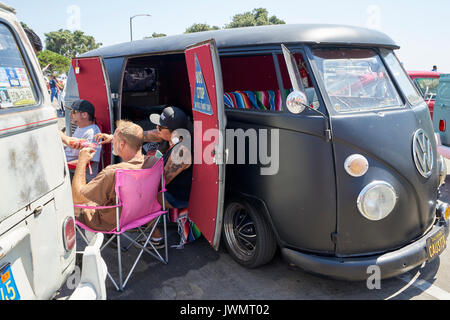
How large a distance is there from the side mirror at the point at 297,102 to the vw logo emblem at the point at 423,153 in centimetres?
97

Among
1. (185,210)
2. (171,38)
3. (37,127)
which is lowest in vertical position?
(185,210)

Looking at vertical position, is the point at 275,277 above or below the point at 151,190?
below

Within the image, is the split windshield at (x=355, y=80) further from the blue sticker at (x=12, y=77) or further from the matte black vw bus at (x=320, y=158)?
the blue sticker at (x=12, y=77)

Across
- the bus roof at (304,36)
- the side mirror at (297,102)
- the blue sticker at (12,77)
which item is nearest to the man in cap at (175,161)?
the bus roof at (304,36)

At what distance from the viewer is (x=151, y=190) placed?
3.40 m

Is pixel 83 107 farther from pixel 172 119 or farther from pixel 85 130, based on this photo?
pixel 172 119

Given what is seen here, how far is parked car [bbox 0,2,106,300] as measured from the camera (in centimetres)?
182

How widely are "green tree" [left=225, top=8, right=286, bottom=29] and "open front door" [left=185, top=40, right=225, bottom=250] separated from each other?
155 ft

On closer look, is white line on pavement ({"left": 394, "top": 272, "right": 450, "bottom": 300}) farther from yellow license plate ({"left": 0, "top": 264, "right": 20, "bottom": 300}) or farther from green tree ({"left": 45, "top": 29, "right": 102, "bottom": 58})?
green tree ({"left": 45, "top": 29, "right": 102, "bottom": 58})

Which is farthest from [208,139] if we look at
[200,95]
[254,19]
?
[254,19]

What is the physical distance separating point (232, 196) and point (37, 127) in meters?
1.97

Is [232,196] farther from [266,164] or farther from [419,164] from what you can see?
[419,164]

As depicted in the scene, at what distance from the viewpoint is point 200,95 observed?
3.49 metres
